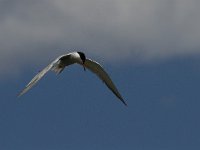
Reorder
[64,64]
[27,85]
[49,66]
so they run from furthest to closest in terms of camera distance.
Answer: [64,64]
[49,66]
[27,85]

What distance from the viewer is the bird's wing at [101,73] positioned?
52219 mm

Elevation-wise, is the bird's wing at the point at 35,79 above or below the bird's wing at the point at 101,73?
below

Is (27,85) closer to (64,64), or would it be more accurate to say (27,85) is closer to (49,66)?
(49,66)

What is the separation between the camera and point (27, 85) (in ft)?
124

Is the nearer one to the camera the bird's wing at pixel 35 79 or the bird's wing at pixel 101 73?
the bird's wing at pixel 35 79

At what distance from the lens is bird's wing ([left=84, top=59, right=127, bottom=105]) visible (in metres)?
52.2

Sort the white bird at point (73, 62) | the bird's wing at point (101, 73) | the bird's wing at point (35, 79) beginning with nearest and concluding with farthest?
the bird's wing at point (35, 79), the white bird at point (73, 62), the bird's wing at point (101, 73)

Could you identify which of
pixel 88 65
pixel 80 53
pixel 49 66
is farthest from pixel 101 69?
pixel 49 66

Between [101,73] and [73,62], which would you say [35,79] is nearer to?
[73,62]

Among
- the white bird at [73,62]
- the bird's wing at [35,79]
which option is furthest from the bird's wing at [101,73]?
the bird's wing at [35,79]

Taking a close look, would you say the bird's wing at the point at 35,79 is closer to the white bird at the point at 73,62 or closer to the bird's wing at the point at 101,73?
the white bird at the point at 73,62

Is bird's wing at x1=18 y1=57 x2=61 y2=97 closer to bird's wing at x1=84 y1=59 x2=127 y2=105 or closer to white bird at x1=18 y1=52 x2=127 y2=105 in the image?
white bird at x1=18 y1=52 x2=127 y2=105

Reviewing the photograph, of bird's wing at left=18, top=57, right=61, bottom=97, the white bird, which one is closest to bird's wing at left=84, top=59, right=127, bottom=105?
the white bird

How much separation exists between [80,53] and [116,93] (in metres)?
6.12
